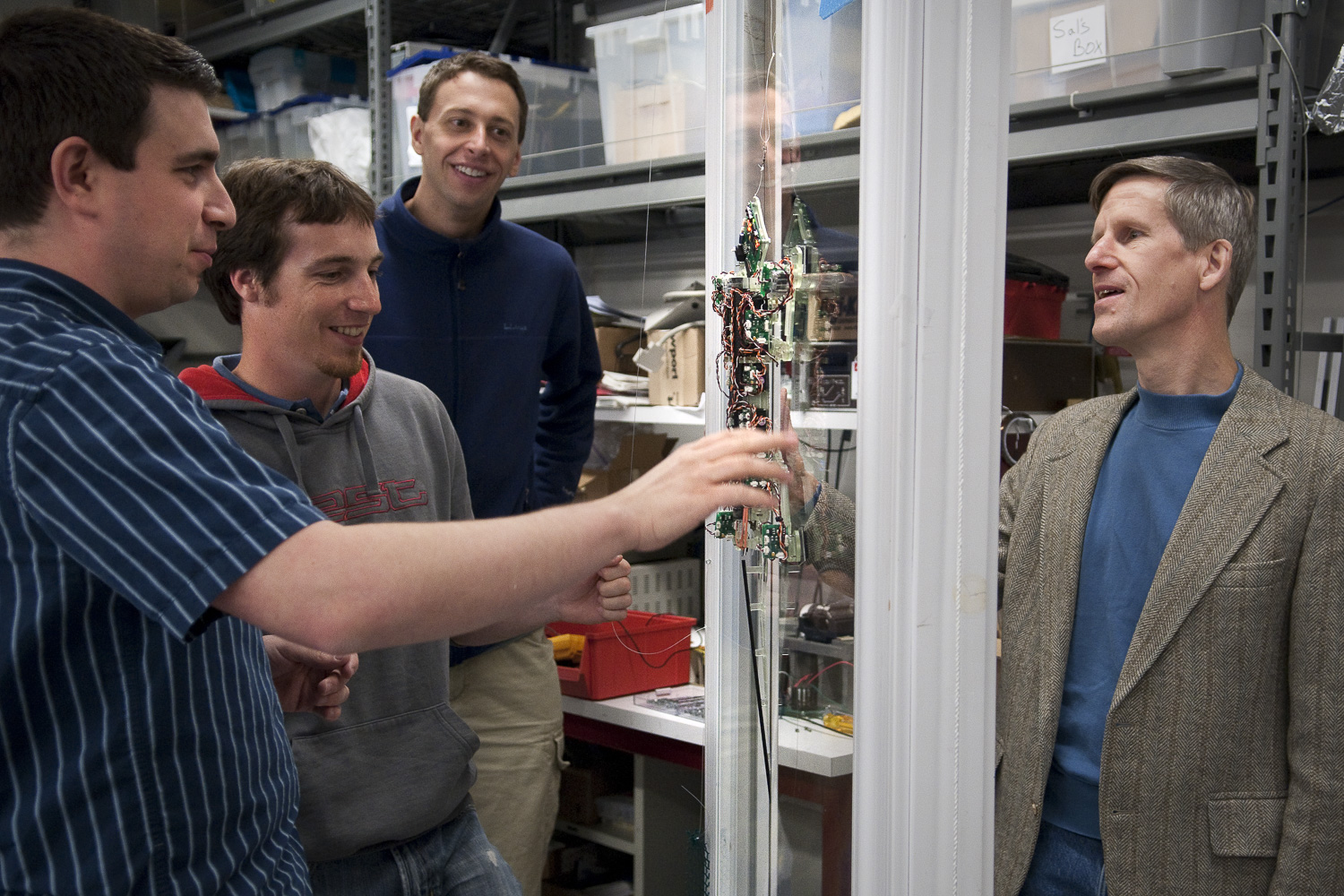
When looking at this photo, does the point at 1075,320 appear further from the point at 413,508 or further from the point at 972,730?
the point at 972,730

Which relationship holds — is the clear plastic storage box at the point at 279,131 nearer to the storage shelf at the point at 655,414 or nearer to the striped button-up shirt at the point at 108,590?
the storage shelf at the point at 655,414

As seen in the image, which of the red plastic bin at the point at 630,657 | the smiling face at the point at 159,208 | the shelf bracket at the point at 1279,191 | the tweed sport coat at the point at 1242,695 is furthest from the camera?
the red plastic bin at the point at 630,657

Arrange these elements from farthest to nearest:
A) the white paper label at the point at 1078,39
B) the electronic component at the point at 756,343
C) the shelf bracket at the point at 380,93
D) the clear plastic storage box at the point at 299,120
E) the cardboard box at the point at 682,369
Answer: the clear plastic storage box at the point at 299,120, the shelf bracket at the point at 380,93, the cardboard box at the point at 682,369, the white paper label at the point at 1078,39, the electronic component at the point at 756,343

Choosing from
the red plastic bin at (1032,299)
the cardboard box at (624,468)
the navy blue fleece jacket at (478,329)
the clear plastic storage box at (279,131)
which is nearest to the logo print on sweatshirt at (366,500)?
the navy blue fleece jacket at (478,329)

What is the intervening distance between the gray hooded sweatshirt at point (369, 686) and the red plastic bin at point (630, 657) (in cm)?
92

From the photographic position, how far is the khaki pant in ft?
5.48

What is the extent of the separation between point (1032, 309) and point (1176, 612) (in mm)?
983

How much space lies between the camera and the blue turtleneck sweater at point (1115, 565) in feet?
3.60

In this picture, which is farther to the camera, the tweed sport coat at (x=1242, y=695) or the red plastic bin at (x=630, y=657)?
the red plastic bin at (x=630, y=657)

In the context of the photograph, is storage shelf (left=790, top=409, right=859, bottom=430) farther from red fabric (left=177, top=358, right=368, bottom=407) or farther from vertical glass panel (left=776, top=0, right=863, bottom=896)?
red fabric (left=177, top=358, right=368, bottom=407)

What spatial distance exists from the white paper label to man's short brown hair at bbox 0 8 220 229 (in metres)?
1.41

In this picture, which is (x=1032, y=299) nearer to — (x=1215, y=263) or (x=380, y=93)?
(x=1215, y=263)

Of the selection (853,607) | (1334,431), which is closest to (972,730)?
(853,607)

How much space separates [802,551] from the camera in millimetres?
820
